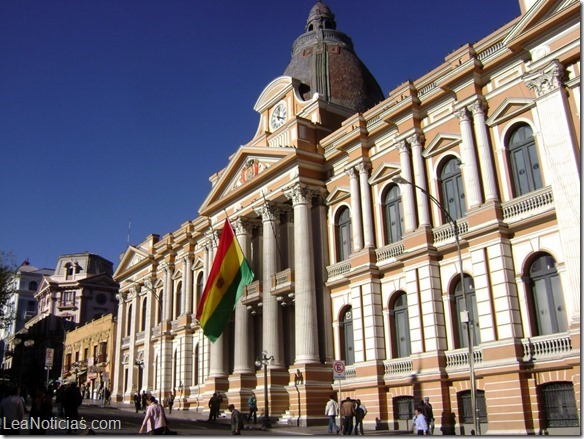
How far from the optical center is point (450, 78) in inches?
1033

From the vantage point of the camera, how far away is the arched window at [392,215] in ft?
95.0

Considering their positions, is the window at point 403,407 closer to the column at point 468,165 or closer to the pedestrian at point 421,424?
the pedestrian at point 421,424

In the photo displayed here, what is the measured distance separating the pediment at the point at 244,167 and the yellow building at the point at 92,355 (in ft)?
74.8

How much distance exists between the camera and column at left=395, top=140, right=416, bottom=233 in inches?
1075

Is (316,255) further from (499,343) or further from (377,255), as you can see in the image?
(499,343)

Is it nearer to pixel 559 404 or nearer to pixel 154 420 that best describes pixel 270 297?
pixel 559 404

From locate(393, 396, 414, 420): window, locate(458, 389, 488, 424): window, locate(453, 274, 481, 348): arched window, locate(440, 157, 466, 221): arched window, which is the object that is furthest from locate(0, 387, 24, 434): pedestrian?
locate(440, 157, 466, 221): arched window

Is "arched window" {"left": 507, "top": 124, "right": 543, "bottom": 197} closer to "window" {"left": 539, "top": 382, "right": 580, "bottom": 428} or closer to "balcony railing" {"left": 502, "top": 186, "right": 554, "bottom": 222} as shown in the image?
"balcony railing" {"left": 502, "top": 186, "right": 554, "bottom": 222}

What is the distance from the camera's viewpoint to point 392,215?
2952 centimetres

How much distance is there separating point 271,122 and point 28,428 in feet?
83.9

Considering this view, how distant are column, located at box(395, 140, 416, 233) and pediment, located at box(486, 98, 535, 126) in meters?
4.36

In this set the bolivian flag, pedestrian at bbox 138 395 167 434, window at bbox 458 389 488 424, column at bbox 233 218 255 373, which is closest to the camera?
pedestrian at bbox 138 395 167 434

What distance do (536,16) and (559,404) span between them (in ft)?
44.9

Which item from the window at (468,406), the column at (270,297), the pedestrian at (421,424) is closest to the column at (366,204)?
the column at (270,297)
